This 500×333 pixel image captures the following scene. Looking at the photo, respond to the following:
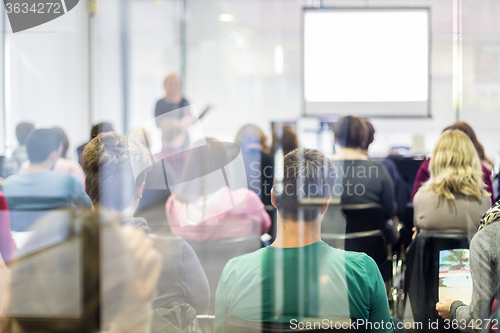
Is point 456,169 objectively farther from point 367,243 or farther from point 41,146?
point 41,146

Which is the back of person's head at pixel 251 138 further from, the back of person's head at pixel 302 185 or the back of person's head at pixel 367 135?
the back of person's head at pixel 302 185

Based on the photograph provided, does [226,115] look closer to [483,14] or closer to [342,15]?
[342,15]

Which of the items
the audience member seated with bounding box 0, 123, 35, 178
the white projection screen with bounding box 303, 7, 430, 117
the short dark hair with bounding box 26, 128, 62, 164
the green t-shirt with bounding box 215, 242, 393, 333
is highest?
the white projection screen with bounding box 303, 7, 430, 117

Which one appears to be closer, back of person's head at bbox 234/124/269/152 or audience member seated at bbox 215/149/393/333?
audience member seated at bbox 215/149/393/333

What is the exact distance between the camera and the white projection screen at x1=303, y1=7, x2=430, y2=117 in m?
3.01

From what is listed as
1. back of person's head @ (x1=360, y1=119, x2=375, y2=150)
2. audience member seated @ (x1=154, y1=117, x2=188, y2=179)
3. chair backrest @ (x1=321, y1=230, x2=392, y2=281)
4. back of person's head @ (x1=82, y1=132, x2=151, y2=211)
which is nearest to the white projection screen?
back of person's head @ (x1=360, y1=119, x2=375, y2=150)

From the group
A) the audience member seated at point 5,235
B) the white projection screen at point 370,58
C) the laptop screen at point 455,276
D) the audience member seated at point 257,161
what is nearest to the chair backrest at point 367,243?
the laptop screen at point 455,276

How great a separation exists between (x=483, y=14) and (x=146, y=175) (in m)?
4.16

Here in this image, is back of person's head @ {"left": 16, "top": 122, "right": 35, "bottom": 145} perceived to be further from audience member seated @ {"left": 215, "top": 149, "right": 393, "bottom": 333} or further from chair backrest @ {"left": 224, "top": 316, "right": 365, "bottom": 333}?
chair backrest @ {"left": 224, "top": 316, "right": 365, "bottom": 333}

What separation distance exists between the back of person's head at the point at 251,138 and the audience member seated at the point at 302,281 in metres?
1.08

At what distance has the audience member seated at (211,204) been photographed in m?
1.88

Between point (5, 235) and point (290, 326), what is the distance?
1.35 metres

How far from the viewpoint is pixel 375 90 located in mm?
3123

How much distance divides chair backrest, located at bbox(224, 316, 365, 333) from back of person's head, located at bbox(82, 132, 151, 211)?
0.54m
